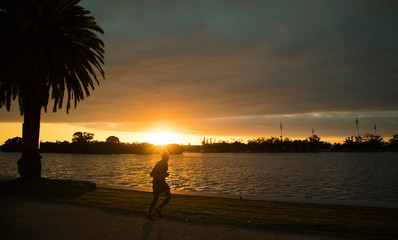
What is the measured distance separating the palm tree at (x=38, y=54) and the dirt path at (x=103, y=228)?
911cm

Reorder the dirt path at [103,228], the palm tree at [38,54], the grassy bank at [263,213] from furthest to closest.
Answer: the palm tree at [38,54] < the grassy bank at [263,213] < the dirt path at [103,228]

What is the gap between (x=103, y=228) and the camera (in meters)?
8.30

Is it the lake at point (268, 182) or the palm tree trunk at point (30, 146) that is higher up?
the palm tree trunk at point (30, 146)

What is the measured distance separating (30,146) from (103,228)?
1309cm

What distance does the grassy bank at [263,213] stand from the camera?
28.4 feet

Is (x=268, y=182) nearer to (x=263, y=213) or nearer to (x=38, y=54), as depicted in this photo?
(x=263, y=213)

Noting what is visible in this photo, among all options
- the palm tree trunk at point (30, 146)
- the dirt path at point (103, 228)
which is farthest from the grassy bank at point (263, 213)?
the palm tree trunk at point (30, 146)

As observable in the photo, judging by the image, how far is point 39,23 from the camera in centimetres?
1753

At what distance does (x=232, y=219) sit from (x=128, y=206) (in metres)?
4.41

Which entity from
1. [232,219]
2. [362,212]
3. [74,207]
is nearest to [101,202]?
[74,207]

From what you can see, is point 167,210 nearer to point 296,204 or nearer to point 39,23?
point 296,204

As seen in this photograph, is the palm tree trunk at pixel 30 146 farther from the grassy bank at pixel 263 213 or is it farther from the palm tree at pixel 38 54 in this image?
the grassy bank at pixel 263 213

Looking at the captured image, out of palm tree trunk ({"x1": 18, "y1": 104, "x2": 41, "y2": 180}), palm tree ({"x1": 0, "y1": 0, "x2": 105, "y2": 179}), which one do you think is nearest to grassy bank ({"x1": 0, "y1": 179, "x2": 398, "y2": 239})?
palm tree trunk ({"x1": 18, "y1": 104, "x2": 41, "y2": 180})

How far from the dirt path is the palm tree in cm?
911
